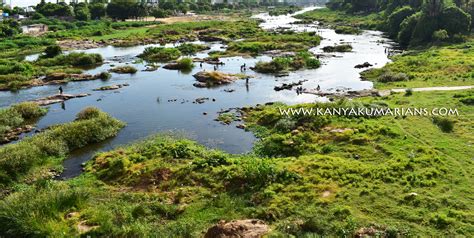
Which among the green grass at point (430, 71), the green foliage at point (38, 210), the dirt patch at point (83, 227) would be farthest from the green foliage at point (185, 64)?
the dirt patch at point (83, 227)

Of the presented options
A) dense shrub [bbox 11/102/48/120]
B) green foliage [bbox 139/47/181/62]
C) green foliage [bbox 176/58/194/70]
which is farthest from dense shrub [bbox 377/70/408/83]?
dense shrub [bbox 11/102/48/120]

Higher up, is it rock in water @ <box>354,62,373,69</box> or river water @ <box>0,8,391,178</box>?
rock in water @ <box>354,62,373,69</box>

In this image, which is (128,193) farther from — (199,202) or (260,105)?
(260,105)

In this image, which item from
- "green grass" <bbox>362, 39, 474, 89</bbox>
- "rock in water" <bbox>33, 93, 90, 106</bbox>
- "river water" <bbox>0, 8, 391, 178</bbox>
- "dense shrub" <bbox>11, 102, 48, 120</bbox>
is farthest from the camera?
"green grass" <bbox>362, 39, 474, 89</bbox>

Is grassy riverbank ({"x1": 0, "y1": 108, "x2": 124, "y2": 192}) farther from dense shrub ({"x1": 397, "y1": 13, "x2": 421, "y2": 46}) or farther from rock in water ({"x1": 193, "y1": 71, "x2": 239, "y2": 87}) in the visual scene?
dense shrub ({"x1": 397, "y1": 13, "x2": 421, "y2": 46})

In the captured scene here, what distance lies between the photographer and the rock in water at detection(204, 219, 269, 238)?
2097 cm

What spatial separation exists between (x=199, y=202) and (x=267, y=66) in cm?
5252

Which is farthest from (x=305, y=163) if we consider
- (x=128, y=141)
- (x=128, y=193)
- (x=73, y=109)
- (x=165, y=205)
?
(x=73, y=109)

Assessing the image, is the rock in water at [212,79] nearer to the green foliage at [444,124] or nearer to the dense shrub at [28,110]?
the dense shrub at [28,110]

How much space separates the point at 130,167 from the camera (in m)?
32.5

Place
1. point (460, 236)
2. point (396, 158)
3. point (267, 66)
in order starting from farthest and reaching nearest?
point (267, 66) → point (396, 158) → point (460, 236)

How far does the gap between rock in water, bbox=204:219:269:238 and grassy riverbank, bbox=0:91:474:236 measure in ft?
3.22

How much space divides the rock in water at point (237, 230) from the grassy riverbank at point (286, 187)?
98 cm

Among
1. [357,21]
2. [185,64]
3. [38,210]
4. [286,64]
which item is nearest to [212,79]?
[185,64]
